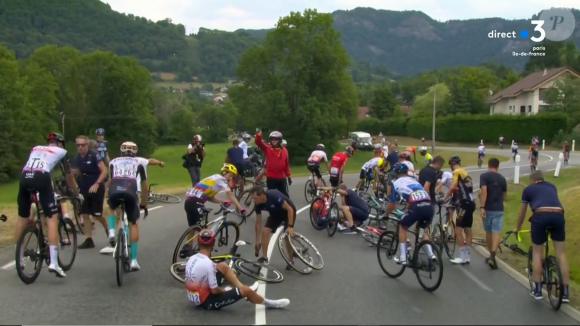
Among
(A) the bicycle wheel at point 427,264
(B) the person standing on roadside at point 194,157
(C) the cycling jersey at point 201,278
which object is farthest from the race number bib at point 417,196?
(B) the person standing on roadside at point 194,157

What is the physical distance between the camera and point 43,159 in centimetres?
888

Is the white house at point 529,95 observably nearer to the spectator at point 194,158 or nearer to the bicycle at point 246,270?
the spectator at point 194,158

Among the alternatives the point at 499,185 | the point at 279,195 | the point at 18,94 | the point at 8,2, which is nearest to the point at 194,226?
the point at 279,195

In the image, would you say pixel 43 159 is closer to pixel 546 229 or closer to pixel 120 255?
pixel 120 255

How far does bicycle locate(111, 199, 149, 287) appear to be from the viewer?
28.6 ft

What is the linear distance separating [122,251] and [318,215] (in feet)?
21.6

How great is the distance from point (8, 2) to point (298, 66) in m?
117

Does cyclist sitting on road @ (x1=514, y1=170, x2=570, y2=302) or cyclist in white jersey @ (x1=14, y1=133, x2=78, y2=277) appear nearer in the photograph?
cyclist sitting on road @ (x1=514, y1=170, x2=570, y2=302)

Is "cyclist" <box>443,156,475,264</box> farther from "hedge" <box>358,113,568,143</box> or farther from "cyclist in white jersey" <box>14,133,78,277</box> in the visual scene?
"hedge" <box>358,113,568,143</box>

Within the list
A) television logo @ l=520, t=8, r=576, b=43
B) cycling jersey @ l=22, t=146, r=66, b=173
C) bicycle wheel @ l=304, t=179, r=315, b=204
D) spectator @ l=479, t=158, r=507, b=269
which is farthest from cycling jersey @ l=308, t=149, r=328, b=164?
television logo @ l=520, t=8, r=576, b=43

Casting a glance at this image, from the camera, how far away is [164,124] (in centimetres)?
12062

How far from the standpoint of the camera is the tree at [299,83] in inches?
2352

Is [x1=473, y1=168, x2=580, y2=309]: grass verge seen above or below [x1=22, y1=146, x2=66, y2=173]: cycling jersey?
below

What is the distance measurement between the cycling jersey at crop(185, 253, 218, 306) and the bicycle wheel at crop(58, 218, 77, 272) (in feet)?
9.85
